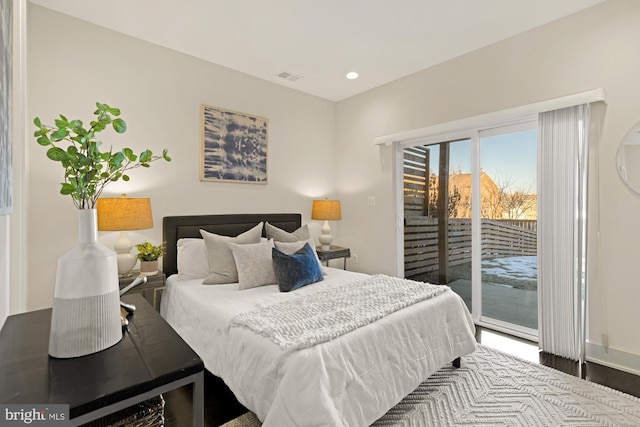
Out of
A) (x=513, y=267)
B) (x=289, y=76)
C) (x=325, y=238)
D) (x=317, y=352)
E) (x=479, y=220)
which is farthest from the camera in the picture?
(x=325, y=238)

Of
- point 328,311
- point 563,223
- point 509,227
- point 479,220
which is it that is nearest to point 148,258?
point 328,311

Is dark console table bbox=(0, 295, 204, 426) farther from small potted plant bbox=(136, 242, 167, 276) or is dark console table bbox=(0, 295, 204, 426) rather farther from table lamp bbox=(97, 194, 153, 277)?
small potted plant bbox=(136, 242, 167, 276)

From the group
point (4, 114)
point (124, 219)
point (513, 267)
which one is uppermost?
point (4, 114)

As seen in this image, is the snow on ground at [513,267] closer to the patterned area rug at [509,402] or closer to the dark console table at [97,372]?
the patterned area rug at [509,402]

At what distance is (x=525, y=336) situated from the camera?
292 centimetres

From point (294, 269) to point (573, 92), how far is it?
2.67 metres

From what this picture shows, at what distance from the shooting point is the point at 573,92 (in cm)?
250

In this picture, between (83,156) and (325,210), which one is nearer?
(83,156)

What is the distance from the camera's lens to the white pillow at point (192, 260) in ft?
9.01

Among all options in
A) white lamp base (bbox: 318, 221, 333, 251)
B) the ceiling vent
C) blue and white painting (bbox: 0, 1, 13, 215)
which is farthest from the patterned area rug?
the ceiling vent

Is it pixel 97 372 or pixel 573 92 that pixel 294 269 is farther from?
pixel 573 92

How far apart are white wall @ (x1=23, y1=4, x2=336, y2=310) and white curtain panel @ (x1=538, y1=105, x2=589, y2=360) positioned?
8.33 ft

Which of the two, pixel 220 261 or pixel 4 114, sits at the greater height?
pixel 4 114

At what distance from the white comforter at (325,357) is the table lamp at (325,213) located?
4.98ft
